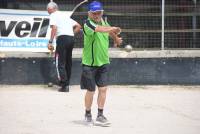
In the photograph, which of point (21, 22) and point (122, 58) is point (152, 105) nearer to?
point (122, 58)

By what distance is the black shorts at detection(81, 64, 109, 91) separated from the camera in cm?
962

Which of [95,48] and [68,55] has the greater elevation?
[95,48]

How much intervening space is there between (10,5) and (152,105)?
4813mm

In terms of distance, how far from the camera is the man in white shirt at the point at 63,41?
42.1ft

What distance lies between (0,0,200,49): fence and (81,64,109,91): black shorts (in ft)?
15.3

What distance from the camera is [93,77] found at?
9711 mm

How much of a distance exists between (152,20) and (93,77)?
16.7ft

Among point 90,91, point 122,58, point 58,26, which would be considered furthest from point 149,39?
point 90,91

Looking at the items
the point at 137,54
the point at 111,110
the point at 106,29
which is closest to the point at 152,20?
the point at 137,54

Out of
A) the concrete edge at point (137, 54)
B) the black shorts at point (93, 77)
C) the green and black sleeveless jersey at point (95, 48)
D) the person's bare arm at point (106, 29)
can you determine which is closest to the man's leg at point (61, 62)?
the concrete edge at point (137, 54)

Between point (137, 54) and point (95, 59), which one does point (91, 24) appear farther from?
point (137, 54)

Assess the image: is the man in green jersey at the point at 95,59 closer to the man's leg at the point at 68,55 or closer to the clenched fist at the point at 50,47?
the man's leg at the point at 68,55

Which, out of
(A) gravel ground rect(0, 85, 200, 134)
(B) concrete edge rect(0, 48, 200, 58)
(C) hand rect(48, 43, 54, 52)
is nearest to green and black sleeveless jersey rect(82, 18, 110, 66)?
(A) gravel ground rect(0, 85, 200, 134)

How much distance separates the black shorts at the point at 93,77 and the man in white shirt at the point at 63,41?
3068 mm
